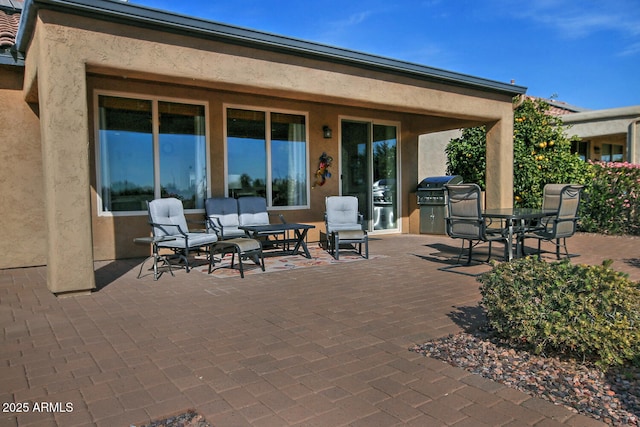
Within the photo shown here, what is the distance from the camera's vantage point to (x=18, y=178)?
666cm

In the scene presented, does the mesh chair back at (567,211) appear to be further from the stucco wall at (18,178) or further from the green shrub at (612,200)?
the stucco wall at (18,178)

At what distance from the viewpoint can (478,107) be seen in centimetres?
862

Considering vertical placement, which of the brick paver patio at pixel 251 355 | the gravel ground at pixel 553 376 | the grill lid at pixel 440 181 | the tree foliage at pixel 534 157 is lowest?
the gravel ground at pixel 553 376

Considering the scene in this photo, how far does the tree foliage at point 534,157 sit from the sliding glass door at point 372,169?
206cm

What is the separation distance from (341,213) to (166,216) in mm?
3126

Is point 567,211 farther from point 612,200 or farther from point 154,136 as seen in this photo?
point 154,136

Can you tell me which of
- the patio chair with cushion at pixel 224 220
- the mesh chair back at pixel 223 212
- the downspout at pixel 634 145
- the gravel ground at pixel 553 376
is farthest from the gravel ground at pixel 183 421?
the downspout at pixel 634 145

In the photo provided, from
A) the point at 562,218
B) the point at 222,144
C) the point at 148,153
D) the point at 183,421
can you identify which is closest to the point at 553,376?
the point at 183,421

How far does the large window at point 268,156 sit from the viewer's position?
8453mm

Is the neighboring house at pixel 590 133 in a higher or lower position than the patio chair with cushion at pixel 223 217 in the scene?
higher

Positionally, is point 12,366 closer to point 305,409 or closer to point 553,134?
point 305,409

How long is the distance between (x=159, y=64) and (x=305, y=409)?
460 cm

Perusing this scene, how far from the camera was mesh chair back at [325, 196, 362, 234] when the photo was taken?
800 centimetres

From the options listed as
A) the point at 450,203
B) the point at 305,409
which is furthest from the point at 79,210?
the point at 450,203
